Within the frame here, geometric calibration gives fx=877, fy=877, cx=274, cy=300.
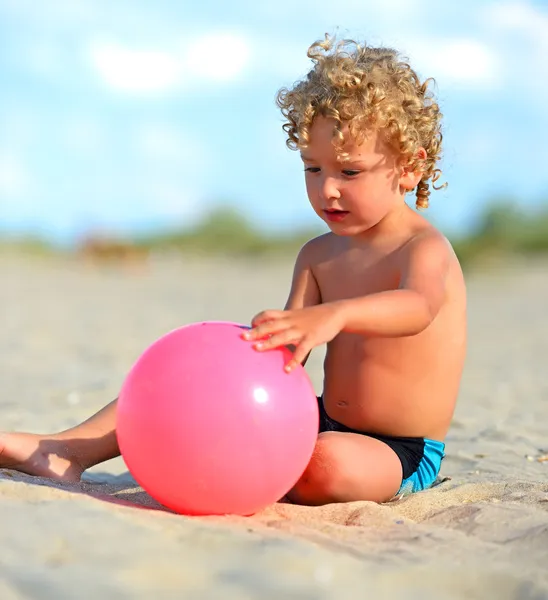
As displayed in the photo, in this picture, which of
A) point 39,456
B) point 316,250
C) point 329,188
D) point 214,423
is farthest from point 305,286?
point 39,456

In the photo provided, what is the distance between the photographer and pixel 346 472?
10.3ft

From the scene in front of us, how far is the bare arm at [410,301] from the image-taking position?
288cm

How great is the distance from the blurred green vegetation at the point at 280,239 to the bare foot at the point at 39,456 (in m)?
15.9

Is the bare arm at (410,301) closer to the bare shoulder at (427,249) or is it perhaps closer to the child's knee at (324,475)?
the bare shoulder at (427,249)

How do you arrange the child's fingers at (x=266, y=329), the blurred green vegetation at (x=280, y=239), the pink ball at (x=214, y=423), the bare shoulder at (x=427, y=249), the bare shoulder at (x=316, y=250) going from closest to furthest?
the pink ball at (x=214, y=423) → the child's fingers at (x=266, y=329) → the bare shoulder at (x=427, y=249) → the bare shoulder at (x=316, y=250) → the blurred green vegetation at (x=280, y=239)

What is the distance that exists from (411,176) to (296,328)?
101 centimetres

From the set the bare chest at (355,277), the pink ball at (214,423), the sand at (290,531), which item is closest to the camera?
the sand at (290,531)

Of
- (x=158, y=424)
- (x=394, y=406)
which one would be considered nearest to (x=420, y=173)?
(x=394, y=406)

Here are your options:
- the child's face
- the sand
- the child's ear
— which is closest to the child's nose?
the child's face

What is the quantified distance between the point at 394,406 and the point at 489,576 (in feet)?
4.08

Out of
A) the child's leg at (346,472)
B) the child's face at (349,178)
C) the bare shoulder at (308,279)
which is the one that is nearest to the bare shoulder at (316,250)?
the bare shoulder at (308,279)

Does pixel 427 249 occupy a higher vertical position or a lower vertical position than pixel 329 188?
lower

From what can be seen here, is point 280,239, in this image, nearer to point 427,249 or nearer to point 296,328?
point 427,249

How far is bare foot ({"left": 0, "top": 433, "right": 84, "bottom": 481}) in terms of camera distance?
3.39 metres
